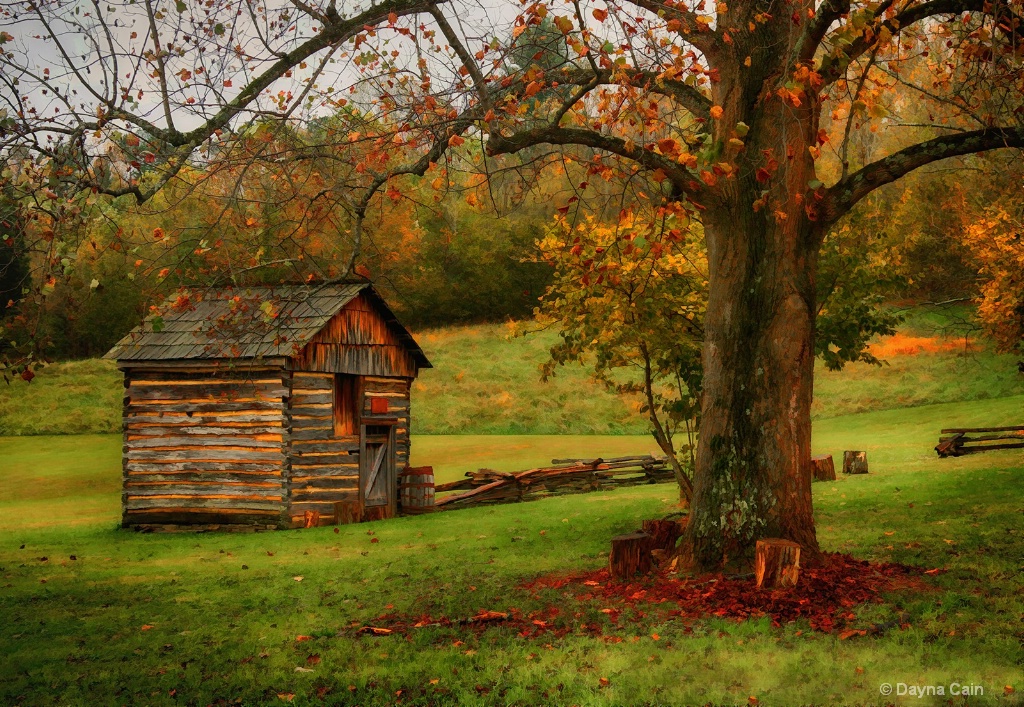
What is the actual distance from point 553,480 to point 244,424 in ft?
31.3

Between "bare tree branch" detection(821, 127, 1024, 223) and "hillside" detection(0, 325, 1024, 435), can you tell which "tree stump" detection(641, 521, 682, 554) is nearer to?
"bare tree branch" detection(821, 127, 1024, 223)

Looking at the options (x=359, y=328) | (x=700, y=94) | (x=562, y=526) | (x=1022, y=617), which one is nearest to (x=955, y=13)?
(x=700, y=94)

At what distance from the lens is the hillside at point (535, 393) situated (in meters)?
39.7

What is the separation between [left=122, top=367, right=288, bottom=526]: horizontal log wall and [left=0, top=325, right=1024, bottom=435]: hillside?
2010cm

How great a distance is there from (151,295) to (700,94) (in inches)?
280

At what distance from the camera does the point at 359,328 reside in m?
21.2

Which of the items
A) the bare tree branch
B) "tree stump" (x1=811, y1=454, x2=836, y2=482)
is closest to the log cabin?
"tree stump" (x1=811, y1=454, x2=836, y2=482)

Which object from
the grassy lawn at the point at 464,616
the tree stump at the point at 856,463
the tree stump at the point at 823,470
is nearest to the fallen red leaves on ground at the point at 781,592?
the grassy lawn at the point at 464,616

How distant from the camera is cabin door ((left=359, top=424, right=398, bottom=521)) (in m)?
21.1

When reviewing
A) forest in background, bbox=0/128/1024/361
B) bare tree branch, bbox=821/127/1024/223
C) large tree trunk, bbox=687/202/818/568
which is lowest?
large tree trunk, bbox=687/202/818/568

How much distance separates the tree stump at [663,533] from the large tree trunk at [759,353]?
989 millimetres

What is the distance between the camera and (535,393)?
4444cm

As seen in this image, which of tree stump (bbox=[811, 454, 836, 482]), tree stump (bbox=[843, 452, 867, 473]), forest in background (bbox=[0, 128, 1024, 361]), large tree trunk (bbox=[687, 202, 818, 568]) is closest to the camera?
large tree trunk (bbox=[687, 202, 818, 568])

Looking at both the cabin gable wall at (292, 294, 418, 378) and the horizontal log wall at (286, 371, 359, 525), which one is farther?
the cabin gable wall at (292, 294, 418, 378)
